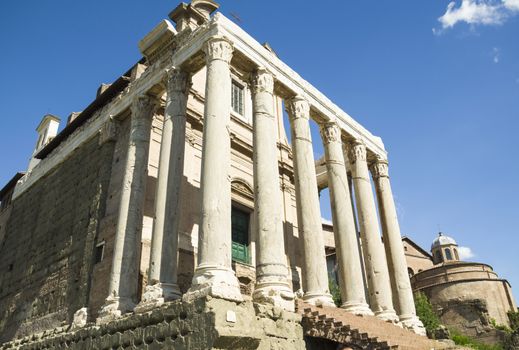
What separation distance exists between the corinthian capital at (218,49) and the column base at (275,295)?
6163 millimetres

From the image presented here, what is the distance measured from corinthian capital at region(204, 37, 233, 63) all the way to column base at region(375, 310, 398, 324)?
9049mm

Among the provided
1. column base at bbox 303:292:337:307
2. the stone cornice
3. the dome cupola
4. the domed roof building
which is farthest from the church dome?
column base at bbox 303:292:337:307

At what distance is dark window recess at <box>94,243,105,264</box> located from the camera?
13762mm

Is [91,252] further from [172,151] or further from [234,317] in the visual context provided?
[234,317]

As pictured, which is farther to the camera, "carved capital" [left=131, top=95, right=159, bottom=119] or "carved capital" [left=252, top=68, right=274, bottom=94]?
"carved capital" [left=131, top=95, right=159, bottom=119]

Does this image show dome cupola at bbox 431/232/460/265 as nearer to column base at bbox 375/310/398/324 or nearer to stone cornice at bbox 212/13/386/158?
→ stone cornice at bbox 212/13/386/158

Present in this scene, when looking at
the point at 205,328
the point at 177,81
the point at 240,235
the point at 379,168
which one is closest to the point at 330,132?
the point at 379,168

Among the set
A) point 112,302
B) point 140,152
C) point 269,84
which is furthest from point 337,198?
point 112,302

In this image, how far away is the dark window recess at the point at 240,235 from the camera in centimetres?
1559

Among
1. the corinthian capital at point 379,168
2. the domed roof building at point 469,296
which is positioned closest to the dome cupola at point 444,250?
the domed roof building at point 469,296

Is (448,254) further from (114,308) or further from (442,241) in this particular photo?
(114,308)

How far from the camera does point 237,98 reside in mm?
19438

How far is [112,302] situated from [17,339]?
6.62m

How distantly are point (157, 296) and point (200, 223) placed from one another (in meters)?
1.99
